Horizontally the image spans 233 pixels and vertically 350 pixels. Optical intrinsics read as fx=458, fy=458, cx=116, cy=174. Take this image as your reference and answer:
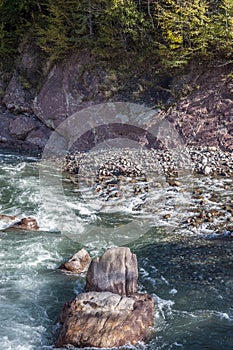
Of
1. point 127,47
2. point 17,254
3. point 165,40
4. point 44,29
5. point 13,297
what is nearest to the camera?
point 13,297

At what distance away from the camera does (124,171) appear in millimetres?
14320

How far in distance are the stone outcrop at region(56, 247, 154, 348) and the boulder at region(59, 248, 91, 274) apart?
41.2 inches

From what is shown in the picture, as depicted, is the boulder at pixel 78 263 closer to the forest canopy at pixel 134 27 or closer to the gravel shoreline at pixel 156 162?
the gravel shoreline at pixel 156 162

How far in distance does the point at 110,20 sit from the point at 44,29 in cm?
387

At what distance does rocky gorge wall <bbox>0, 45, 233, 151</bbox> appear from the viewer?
16.1 metres

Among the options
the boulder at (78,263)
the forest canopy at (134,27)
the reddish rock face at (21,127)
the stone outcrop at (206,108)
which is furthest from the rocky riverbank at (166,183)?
the forest canopy at (134,27)

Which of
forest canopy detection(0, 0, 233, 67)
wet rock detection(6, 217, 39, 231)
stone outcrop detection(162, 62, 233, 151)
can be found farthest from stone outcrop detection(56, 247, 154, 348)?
forest canopy detection(0, 0, 233, 67)

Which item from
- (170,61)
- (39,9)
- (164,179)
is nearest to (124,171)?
(164,179)

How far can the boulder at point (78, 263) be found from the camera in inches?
337

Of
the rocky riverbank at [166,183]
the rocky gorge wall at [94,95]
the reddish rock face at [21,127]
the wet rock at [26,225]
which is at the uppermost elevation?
the rocky gorge wall at [94,95]

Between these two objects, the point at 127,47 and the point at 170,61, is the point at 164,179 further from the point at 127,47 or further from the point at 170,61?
the point at 127,47

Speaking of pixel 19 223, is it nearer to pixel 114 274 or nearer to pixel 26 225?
pixel 26 225

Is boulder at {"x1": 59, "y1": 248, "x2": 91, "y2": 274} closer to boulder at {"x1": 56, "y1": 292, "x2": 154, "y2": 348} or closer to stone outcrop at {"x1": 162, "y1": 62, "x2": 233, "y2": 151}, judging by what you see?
boulder at {"x1": 56, "y1": 292, "x2": 154, "y2": 348}

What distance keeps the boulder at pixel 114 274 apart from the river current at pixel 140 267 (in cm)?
52
